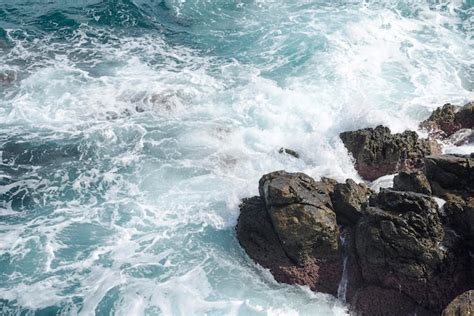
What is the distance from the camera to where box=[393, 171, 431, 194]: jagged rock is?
10242mm

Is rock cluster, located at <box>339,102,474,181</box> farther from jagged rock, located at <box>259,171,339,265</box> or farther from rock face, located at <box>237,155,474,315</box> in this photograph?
jagged rock, located at <box>259,171,339,265</box>

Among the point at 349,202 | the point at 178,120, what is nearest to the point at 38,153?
the point at 178,120

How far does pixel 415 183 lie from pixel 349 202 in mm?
1576

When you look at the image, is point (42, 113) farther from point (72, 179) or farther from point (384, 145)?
point (384, 145)

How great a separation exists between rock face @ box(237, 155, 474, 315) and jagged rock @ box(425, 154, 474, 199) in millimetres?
21

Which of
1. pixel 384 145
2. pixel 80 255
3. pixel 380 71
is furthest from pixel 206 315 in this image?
pixel 380 71

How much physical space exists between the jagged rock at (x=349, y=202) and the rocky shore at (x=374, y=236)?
2 centimetres

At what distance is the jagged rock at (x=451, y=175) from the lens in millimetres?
10047

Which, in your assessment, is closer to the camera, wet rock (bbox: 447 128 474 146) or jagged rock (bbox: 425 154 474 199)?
jagged rock (bbox: 425 154 474 199)

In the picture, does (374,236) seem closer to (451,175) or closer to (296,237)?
(296,237)

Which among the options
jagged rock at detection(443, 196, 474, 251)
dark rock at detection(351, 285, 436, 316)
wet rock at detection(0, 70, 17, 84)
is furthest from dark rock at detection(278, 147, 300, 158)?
wet rock at detection(0, 70, 17, 84)

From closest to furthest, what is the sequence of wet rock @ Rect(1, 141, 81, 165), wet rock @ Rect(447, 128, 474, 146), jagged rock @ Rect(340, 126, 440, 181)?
jagged rock @ Rect(340, 126, 440, 181) < wet rock @ Rect(447, 128, 474, 146) < wet rock @ Rect(1, 141, 81, 165)

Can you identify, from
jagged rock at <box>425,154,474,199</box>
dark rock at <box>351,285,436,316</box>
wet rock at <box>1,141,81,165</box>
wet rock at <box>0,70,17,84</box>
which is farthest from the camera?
wet rock at <box>0,70,17,84</box>

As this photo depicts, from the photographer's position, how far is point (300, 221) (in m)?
9.88
